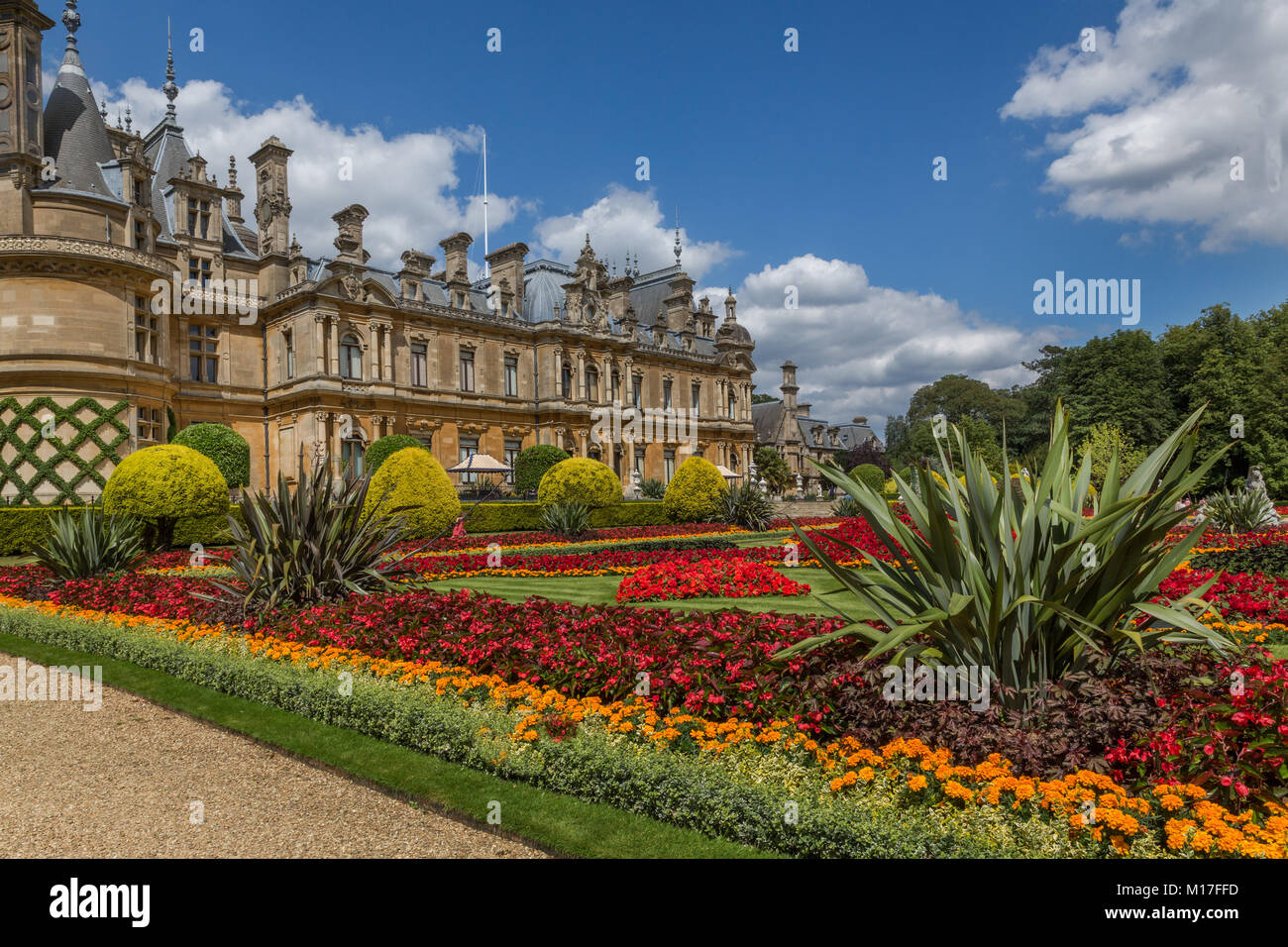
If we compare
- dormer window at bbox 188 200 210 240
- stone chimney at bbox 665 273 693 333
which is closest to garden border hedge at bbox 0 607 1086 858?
dormer window at bbox 188 200 210 240

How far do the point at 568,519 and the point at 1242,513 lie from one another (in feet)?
53.7

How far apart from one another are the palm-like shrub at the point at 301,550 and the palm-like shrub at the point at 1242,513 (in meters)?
17.8

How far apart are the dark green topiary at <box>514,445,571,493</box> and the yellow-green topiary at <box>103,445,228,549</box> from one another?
15995mm

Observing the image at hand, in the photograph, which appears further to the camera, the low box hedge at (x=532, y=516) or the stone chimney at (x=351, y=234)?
the stone chimney at (x=351, y=234)

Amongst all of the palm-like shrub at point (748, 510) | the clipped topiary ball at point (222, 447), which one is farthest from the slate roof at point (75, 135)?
the palm-like shrub at point (748, 510)

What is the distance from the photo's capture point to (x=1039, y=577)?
4824mm

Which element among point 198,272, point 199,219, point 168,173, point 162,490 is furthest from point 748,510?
point 168,173

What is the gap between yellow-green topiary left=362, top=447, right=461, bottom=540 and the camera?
20375 millimetres

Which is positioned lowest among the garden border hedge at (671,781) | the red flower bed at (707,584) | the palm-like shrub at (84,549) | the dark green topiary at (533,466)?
the garden border hedge at (671,781)

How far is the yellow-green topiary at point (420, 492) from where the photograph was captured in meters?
20.4

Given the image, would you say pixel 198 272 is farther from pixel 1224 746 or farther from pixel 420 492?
pixel 1224 746

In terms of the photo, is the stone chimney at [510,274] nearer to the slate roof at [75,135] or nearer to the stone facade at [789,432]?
the slate roof at [75,135]

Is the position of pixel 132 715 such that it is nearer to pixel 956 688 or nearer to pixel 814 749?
pixel 814 749

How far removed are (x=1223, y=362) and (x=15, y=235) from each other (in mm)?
53367
